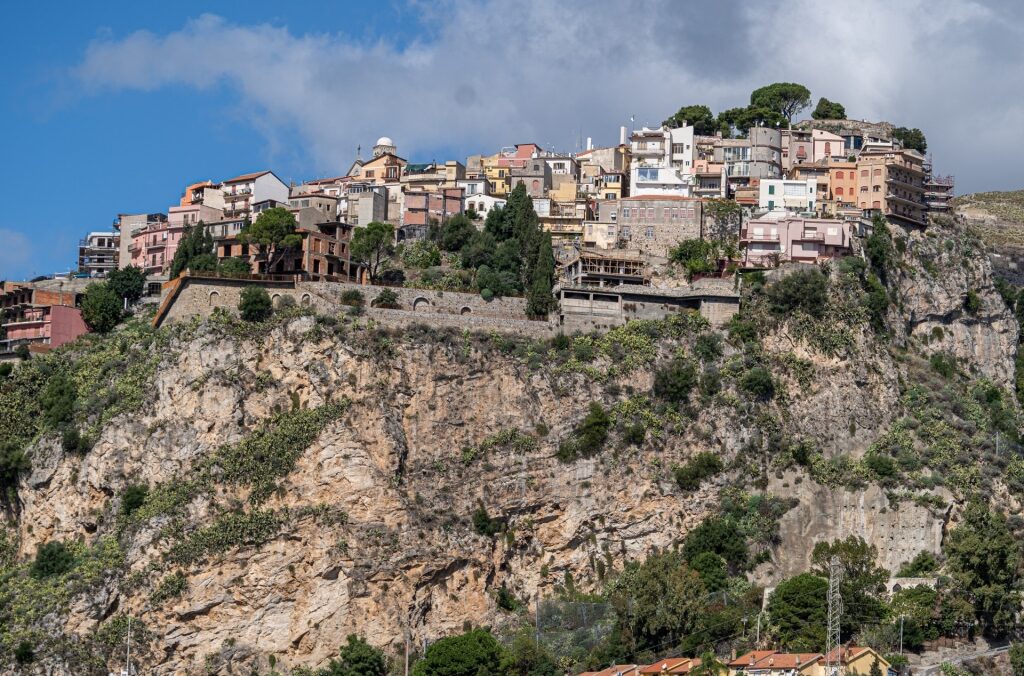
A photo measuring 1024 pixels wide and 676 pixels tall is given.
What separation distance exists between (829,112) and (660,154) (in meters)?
14.8

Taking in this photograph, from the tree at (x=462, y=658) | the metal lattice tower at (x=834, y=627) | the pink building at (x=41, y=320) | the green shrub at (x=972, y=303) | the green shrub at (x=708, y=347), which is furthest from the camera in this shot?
the green shrub at (x=972, y=303)

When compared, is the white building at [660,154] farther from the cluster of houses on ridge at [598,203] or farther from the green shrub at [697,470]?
the green shrub at [697,470]

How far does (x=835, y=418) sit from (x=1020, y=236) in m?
42.3

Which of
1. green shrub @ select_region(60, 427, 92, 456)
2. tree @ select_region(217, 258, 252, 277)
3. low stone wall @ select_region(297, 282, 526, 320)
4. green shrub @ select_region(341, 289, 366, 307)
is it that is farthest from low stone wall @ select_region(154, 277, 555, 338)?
green shrub @ select_region(60, 427, 92, 456)

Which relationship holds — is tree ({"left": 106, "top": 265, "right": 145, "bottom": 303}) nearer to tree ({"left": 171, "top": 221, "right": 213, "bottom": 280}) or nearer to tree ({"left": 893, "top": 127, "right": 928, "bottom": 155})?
tree ({"left": 171, "top": 221, "right": 213, "bottom": 280})

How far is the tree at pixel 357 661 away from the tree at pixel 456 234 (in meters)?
29.5

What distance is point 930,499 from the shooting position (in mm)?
86688

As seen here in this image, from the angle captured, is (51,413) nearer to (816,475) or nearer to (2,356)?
(2,356)

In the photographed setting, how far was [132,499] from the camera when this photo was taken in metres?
85.1

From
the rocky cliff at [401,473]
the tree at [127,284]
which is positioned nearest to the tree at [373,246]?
the rocky cliff at [401,473]

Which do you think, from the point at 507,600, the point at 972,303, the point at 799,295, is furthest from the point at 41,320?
the point at 972,303

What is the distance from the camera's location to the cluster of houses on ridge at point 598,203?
333 feet

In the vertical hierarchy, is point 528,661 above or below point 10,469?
below

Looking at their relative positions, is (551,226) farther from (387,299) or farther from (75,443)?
(75,443)
